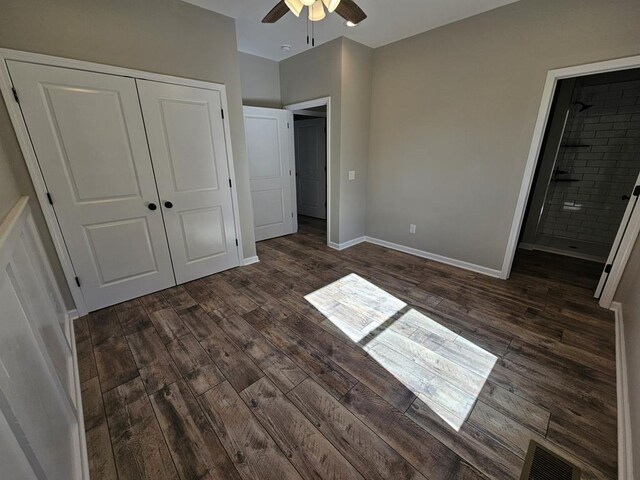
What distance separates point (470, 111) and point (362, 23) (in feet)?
5.05

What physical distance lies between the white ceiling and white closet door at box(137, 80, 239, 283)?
854 mm

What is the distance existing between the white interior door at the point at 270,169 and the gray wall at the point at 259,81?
0.26 meters

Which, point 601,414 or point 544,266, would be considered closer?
point 601,414

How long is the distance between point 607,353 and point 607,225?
106 inches

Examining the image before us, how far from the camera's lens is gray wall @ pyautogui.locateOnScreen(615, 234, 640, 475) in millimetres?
1271

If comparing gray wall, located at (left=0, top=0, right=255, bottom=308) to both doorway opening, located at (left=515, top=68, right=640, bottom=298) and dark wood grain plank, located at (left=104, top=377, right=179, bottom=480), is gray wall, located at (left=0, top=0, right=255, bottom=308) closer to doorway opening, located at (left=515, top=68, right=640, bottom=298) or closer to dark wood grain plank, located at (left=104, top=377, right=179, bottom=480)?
dark wood grain plank, located at (left=104, top=377, right=179, bottom=480)

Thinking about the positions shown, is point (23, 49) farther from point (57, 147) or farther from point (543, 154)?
point (543, 154)

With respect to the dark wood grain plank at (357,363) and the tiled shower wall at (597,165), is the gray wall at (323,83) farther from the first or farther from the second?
the tiled shower wall at (597,165)

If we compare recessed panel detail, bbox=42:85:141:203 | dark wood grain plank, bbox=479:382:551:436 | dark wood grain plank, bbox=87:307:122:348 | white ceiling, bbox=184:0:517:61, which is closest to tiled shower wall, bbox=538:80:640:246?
white ceiling, bbox=184:0:517:61

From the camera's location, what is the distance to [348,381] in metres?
1.72

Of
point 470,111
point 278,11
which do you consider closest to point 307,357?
point 278,11

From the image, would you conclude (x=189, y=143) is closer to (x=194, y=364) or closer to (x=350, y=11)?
(x=350, y=11)

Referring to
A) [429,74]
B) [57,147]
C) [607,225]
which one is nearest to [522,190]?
[429,74]

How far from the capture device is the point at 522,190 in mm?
2785
